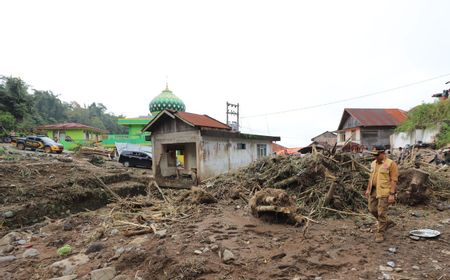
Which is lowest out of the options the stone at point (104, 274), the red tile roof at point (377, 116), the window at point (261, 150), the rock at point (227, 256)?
the stone at point (104, 274)

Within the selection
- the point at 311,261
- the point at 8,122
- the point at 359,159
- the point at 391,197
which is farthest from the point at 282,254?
the point at 8,122

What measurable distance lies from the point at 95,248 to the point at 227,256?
2.53 m

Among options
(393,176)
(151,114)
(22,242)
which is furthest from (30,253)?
(151,114)

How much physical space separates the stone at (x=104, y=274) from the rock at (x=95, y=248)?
3.04 feet

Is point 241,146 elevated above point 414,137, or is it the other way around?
point 414,137

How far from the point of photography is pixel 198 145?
1290 centimetres

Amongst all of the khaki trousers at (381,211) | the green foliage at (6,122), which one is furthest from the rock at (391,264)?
the green foliage at (6,122)

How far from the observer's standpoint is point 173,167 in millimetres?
Answer: 16422

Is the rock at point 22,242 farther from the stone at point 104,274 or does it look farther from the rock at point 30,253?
the stone at point 104,274

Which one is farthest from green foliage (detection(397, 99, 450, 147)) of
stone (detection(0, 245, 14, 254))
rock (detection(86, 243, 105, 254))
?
stone (detection(0, 245, 14, 254))

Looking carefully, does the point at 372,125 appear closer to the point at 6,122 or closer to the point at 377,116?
the point at 377,116

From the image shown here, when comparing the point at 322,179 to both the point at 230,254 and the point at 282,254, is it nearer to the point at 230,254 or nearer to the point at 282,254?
the point at 282,254

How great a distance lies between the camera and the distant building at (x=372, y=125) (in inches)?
1018

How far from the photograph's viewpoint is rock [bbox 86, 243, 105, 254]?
4.87m
